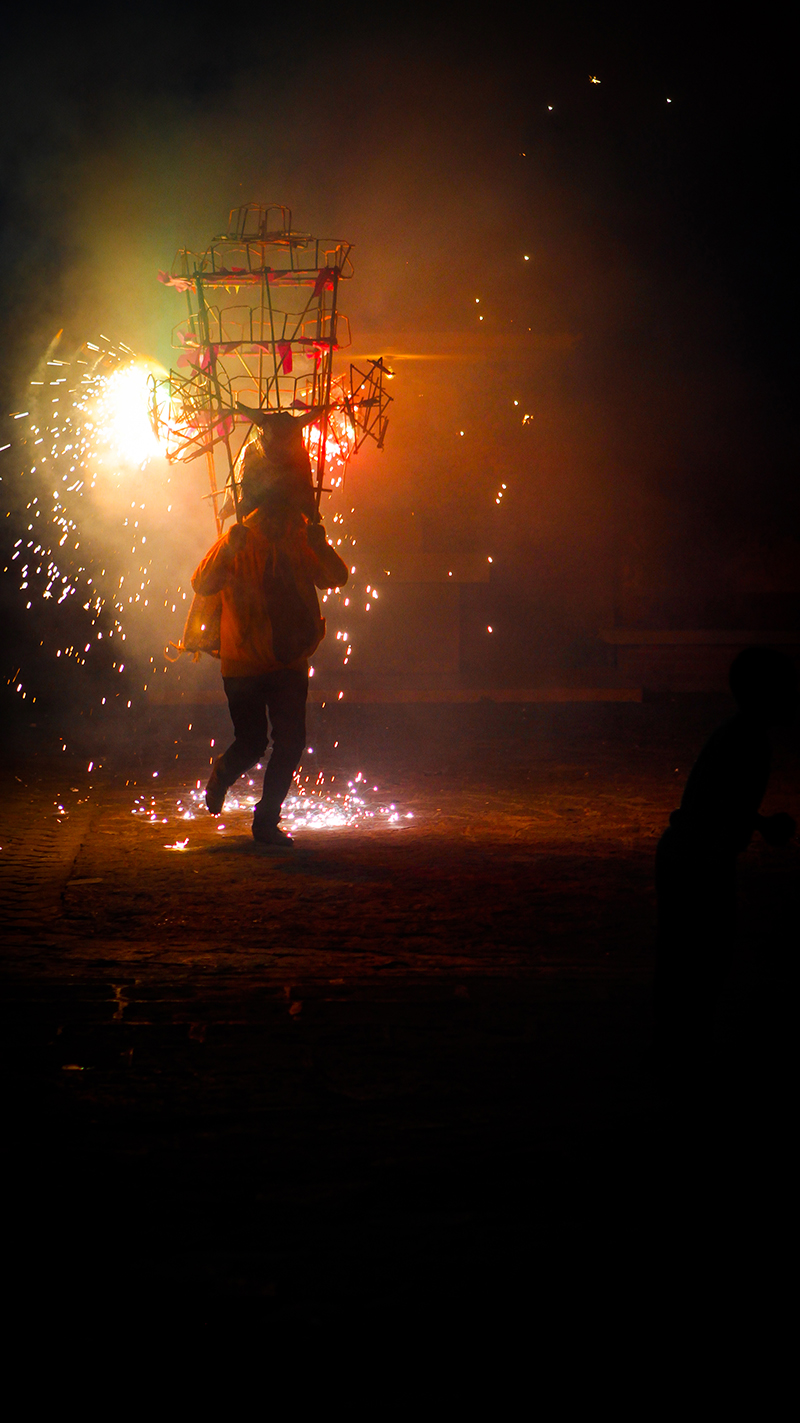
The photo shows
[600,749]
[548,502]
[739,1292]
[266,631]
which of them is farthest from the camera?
[548,502]

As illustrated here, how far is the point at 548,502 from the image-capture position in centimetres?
1222

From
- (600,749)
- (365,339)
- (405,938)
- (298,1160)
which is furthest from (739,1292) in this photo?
(365,339)

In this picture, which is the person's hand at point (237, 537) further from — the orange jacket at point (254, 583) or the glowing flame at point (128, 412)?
the glowing flame at point (128, 412)

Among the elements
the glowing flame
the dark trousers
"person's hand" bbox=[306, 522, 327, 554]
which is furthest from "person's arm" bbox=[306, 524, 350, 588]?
the glowing flame

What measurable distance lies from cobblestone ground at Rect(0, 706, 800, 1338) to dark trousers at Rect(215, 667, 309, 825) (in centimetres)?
31

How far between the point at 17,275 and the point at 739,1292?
10.4 m

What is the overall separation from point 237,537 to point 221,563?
155 millimetres

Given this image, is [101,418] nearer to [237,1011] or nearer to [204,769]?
[204,769]

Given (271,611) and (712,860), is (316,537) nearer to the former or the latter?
(271,611)

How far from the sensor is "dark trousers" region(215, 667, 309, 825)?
548 cm

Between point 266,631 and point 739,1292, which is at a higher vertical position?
point 266,631

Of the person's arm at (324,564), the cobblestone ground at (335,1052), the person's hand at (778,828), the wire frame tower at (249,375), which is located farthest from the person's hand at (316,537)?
the person's hand at (778,828)

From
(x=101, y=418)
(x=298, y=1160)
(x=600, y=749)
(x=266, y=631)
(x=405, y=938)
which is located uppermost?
(x=101, y=418)

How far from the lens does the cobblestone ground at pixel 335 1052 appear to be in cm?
208
